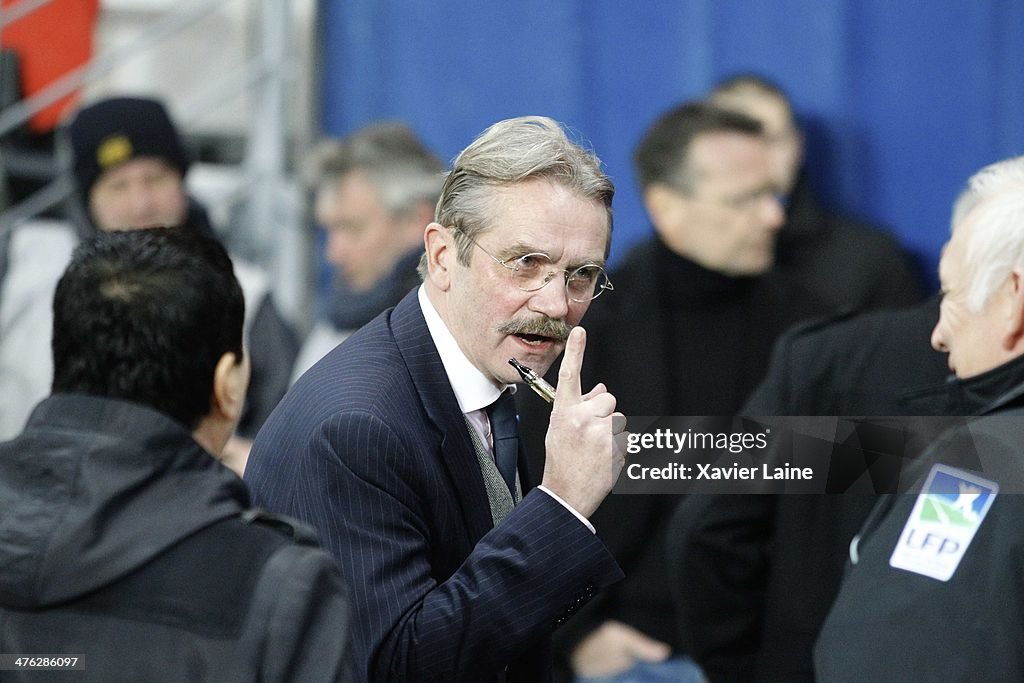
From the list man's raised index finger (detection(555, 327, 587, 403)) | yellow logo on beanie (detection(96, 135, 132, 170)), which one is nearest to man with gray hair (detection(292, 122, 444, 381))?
yellow logo on beanie (detection(96, 135, 132, 170))

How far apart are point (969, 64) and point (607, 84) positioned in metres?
1.14

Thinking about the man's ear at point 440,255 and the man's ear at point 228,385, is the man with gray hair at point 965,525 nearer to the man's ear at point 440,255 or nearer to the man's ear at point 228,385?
the man's ear at point 440,255

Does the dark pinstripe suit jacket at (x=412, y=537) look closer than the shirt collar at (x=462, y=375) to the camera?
Yes

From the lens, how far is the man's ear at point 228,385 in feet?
5.27

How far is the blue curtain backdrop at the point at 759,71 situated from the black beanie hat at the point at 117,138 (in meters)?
1.09

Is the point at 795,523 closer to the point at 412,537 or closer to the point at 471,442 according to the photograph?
the point at 471,442

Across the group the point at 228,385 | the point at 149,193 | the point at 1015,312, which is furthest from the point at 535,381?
the point at 149,193

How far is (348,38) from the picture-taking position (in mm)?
5207

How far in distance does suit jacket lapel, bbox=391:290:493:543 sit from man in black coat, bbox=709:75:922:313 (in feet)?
5.71

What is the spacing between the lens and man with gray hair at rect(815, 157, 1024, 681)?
201cm

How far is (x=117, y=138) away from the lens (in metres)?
4.04

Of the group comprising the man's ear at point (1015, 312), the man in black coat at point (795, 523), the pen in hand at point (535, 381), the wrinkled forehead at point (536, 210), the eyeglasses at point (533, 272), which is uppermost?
the wrinkled forehead at point (536, 210)

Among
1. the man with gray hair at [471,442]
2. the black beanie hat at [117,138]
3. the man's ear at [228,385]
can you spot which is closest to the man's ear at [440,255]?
the man with gray hair at [471,442]

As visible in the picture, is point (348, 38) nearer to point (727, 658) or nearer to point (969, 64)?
point (969, 64)
